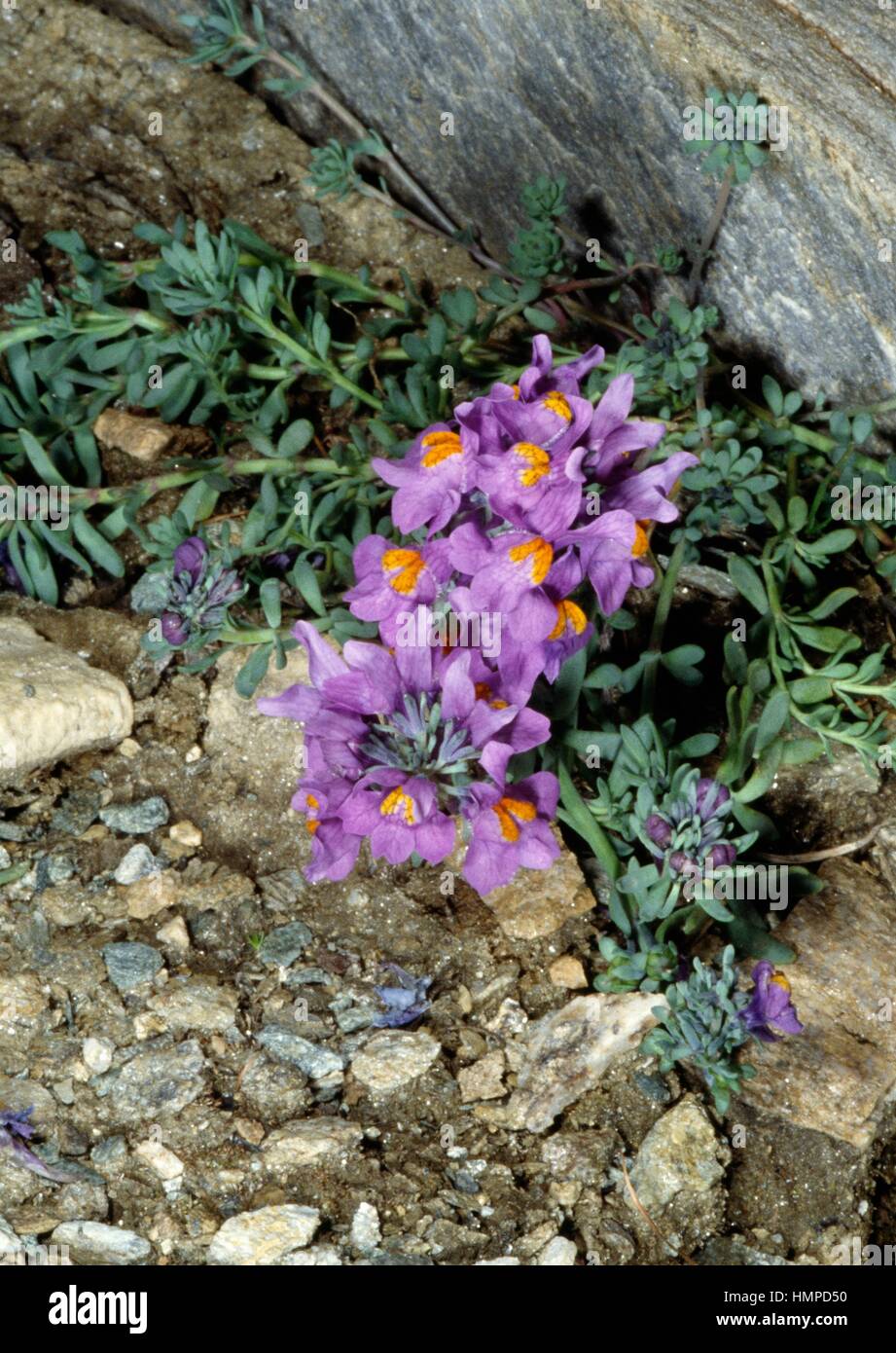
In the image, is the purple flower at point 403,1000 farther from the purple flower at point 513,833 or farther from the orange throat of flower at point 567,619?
the orange throat of flower at point 567,619

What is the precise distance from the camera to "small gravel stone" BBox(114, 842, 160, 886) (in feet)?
11.7

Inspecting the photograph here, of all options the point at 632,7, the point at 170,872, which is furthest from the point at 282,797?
the point at 632,7

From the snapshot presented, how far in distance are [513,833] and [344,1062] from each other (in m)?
0.73

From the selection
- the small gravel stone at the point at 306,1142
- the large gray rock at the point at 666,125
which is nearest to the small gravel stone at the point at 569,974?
the small gravel stone at the point at 306,1142

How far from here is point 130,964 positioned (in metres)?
3.39

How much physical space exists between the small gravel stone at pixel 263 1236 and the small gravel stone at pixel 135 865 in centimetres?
93

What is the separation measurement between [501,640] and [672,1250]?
1.39 m

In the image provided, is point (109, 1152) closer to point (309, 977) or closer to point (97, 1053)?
point (97, 1053)

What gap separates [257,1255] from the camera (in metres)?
2.93

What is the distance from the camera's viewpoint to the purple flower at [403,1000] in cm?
334

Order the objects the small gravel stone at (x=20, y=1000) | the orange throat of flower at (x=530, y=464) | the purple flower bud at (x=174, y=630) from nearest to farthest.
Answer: the orange throat of flower at (x=530, y=464) < the small gravel stone at (x=20, y=1000) < the purple flower bud at (x=174, y=630)

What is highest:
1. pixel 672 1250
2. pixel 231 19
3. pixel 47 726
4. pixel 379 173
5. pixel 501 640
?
pixel 231 19

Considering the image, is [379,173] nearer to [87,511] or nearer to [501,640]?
[87,511]

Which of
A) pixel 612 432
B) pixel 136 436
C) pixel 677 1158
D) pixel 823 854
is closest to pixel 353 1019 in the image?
pixel 677 1158
